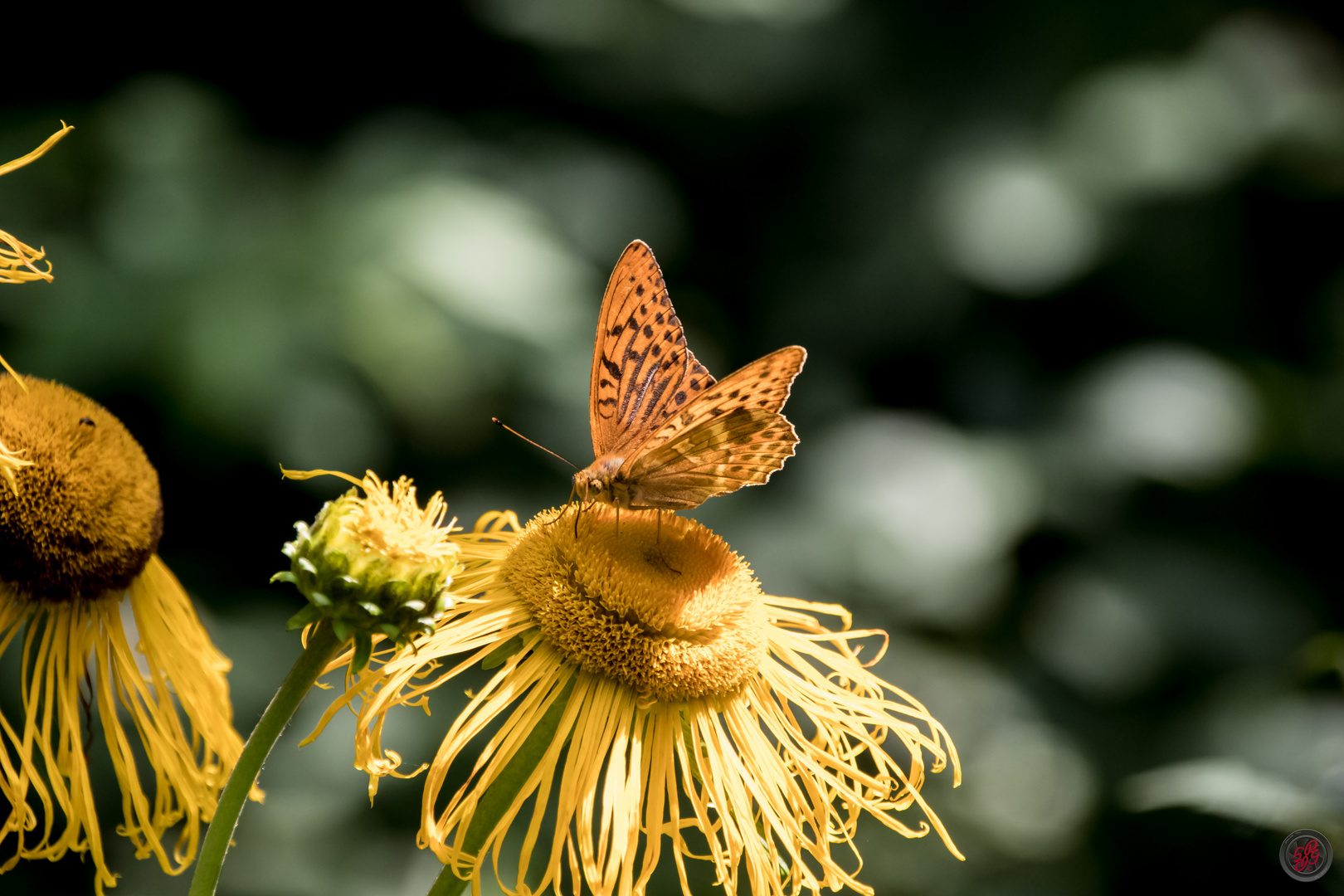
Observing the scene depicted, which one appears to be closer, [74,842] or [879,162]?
[74,842]

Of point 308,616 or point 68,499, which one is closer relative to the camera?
point 308,616

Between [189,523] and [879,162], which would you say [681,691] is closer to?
[189,523]

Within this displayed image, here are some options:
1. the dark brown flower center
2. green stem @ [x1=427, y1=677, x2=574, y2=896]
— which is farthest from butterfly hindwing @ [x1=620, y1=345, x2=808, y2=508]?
the dark brown flower center

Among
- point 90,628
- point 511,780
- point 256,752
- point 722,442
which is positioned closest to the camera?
point 256,752

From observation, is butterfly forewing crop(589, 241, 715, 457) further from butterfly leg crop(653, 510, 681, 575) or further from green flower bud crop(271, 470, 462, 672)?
green flower bud crop(271, 470, 462, 672)

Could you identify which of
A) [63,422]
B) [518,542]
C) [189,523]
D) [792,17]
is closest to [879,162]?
[792,17]

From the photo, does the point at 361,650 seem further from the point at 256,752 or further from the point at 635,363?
the point at 635,363

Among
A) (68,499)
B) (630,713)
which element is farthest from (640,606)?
(68,499)

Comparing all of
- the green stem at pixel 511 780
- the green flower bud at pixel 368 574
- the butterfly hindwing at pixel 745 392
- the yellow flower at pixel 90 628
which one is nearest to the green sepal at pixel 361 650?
the green flower bud at pixel 368 574
